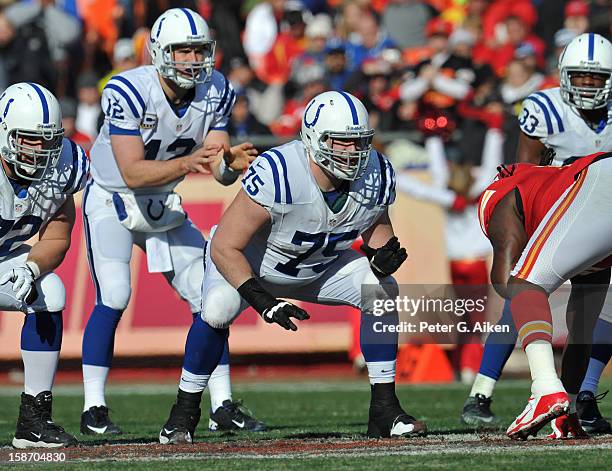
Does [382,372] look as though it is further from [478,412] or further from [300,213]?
[478,412]

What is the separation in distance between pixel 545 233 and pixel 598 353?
141 cm

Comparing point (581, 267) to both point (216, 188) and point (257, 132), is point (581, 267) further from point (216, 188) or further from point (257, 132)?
point (257, 132)

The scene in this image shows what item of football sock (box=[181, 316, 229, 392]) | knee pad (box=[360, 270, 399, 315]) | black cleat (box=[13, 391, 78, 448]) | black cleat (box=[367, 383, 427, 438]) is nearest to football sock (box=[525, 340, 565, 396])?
black cleat (box=[367, 383, 427, 438])

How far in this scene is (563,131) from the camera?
7.12 meters

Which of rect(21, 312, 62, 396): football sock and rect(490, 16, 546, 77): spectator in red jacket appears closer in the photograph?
rect(21, 312, 62, 396): football sock

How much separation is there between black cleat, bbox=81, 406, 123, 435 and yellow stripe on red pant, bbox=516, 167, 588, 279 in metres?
2.53

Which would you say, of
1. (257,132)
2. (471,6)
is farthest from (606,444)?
(471,6)

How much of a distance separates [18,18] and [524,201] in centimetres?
943

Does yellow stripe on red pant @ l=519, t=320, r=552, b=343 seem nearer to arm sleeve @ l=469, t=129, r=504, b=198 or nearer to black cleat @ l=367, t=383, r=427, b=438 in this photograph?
black cleat @ l=367, t=383, r=427, b=438

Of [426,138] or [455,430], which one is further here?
[426,138]

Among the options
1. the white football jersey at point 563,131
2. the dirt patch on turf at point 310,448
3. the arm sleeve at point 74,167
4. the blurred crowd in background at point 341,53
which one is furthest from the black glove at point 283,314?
the blurred crowd in background at point 341,53

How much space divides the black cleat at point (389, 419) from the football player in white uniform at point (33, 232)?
1.45 meters

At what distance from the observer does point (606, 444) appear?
5.56m

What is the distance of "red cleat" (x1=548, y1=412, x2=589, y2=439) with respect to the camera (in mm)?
5785
